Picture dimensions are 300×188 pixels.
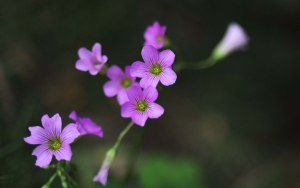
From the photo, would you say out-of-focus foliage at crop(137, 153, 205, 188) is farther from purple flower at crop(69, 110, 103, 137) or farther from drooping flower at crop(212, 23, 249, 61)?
purple flower at crop(69, 110, 103, 137)

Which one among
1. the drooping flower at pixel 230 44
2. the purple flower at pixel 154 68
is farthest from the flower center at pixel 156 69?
the drooping flower at pixel 230 44

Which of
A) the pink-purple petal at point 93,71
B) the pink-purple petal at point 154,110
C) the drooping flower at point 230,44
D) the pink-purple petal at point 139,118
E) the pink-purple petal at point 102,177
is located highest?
the drooping flower at point 230,44

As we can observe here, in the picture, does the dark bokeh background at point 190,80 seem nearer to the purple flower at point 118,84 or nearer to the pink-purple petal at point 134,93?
the purple flower at point 118,84

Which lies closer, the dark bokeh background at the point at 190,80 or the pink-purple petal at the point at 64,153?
the pink-purple petal at the point at 64,153

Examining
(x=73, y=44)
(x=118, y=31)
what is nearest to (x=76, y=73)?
(x=73, y=44)

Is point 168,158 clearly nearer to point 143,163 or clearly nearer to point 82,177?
point 143,163

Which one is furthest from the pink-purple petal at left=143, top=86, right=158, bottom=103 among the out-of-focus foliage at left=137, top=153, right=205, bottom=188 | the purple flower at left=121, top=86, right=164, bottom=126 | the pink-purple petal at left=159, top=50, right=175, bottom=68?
the out-of-focus foliage at left=137, top=153, right=205, bottom=188

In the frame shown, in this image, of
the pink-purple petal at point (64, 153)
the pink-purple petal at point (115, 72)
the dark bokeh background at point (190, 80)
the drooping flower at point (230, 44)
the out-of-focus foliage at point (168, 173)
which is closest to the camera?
the pink-purple petal at point (64, 153)
